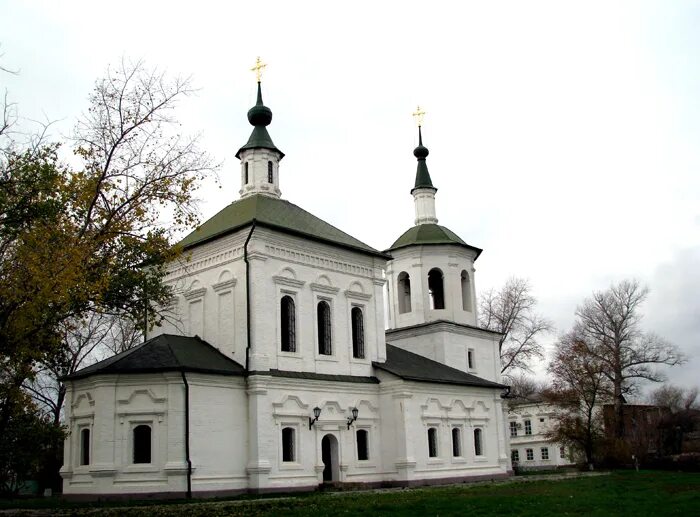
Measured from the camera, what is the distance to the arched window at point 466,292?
34969 mm

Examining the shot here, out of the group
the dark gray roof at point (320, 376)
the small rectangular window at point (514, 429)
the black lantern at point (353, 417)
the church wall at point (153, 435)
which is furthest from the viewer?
the small rectangular window at point (514, 429)

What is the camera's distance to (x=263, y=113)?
29.5 m

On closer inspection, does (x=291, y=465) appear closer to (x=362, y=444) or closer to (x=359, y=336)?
(x=362, y=444)

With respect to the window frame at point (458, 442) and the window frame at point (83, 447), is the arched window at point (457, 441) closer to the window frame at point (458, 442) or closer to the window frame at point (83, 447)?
the window frame at point (458, 442)

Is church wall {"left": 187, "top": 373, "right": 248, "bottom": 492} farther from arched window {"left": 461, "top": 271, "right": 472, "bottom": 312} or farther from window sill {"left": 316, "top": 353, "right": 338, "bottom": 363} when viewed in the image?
arched window {"left": 461, "top": 271, "right": 472, "bottom": 312}

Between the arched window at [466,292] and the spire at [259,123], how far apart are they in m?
10.7

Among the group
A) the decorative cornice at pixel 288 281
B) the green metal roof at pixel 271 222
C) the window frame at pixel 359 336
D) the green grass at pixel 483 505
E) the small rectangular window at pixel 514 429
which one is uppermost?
the green metal roof at pixel 271 222

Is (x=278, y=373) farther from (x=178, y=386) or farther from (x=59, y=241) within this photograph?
(x=59, y=241)

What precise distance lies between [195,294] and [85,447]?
631cm

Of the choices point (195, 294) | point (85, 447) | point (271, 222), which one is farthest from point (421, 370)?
point (85, 447)

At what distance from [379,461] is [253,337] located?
6.71m

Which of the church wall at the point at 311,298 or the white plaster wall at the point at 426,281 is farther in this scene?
the white plaster wall at the point at 426,281

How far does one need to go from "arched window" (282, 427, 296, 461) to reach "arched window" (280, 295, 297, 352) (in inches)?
103

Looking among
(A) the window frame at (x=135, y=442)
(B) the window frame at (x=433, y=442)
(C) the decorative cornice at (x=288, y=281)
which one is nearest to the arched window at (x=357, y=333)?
(C) the decorative cornice at (x=288, y=281)
